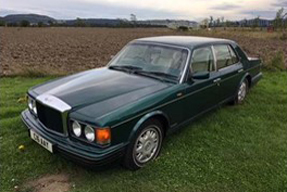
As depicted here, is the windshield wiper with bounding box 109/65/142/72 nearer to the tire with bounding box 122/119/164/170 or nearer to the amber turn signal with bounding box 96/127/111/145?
the tire with bounding box 122/119/164/170

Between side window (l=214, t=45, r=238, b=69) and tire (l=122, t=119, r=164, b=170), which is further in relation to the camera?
side window (l=214, t=45, r=238, b=69)

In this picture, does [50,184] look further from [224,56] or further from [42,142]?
[224,56]

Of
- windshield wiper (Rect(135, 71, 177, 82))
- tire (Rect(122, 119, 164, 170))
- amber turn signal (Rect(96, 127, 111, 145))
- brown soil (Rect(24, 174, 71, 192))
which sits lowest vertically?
brown soil (Rect(24, 174, 71, 192))

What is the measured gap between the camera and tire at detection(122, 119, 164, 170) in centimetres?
301

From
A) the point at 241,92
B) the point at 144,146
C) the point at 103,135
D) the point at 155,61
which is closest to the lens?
the point at 103,135

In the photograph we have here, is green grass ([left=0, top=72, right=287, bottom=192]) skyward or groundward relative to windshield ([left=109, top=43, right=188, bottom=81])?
groundward

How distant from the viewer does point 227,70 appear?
15.7 feet

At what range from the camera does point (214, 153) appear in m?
3.62

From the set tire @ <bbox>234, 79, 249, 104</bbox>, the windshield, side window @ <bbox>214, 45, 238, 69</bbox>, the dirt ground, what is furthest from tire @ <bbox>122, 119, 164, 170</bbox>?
the dirt ground

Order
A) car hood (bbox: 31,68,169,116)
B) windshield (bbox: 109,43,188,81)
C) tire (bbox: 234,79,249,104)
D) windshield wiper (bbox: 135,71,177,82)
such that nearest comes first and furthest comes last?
car hood (bbox: 31,68,169,116)
windshield wiper (bbox: 135,71,177,82)
windshield (bbox: 109,43,188,81)
tire (bbox: 234,79,249,104)

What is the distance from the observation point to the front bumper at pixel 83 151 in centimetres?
267

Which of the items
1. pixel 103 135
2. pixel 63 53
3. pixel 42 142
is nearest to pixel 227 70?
pixel 103 135

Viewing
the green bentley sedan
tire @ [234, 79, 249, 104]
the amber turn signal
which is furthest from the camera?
tire @ [234, 79, 249, 104]

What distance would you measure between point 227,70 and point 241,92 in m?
1.04
